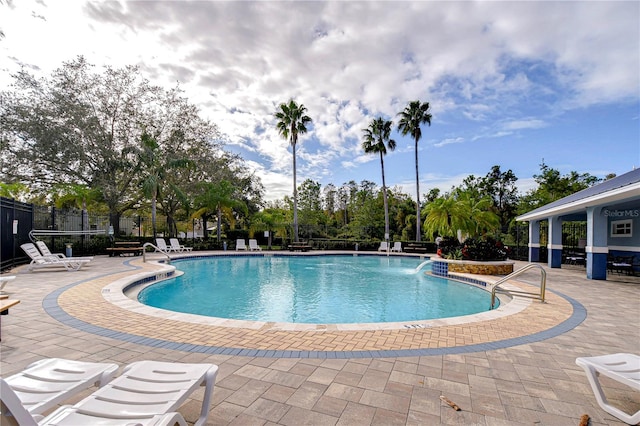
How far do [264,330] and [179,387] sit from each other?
273 cm

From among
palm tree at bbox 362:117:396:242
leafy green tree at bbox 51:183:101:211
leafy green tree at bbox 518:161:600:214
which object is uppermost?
palm tree at bbox 362:117:396:242

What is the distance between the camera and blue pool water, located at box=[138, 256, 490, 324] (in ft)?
24.0

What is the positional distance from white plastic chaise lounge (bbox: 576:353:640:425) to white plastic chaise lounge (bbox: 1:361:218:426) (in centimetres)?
331

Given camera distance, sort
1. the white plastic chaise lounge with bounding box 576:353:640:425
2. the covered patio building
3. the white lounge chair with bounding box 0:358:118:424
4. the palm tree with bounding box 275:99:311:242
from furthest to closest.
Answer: the palm tree with bounding box 275:99:311:242 → the covered patio building → the white plastic chaise lounge with bounding box 576:353:640:425 → the white lounge chair with bounding box 0:358:118:424

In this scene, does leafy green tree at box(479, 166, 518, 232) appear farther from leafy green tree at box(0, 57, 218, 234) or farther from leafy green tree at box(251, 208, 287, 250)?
leafy green tree at box(0, 57, 218, 234)

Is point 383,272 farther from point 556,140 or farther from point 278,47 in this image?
point 556,140

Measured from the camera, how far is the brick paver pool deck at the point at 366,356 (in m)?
2.71

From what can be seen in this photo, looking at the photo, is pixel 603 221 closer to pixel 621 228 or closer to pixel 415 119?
pixel 621 228

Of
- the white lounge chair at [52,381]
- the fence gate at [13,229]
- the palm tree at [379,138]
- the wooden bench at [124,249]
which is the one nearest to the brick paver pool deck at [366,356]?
the white lounge chair at [52,381]

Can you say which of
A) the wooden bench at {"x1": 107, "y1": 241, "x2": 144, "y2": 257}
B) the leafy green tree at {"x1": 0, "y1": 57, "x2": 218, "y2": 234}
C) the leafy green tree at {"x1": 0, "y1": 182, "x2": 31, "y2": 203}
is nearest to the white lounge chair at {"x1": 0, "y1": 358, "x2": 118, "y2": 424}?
the wooden bench at {"x1": 107, "y1": 241, "x2": 144, "y2": 257}

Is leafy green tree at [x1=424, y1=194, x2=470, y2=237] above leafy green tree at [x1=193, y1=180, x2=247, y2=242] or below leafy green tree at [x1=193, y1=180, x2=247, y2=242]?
below

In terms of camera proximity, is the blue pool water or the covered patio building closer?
the blue pool water

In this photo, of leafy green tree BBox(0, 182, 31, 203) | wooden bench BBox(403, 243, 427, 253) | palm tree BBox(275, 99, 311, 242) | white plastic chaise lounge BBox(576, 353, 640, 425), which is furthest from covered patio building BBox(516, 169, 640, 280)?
leafy green tree BBox(0, 182, 31, 203)

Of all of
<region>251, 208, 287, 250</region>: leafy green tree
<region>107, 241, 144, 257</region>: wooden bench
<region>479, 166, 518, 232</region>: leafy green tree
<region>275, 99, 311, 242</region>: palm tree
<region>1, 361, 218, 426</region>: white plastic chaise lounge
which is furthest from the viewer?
<region>479, 166, 518, 232</region>: leafy green tree
